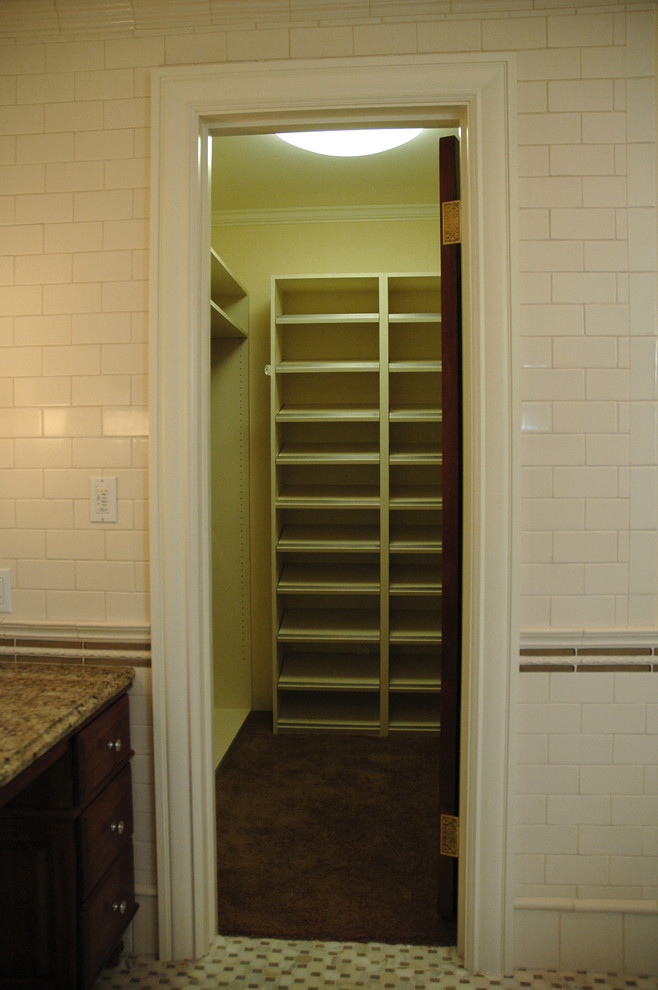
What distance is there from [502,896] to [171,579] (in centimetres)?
135

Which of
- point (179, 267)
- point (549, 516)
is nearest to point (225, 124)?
point (179, 267)

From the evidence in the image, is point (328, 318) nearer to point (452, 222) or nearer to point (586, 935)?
point (452, 222)

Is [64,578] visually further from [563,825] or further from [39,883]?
[563,825]

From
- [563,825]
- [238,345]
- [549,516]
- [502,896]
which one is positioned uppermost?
[238,345]

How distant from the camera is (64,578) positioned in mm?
1866

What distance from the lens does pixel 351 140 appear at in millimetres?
2654

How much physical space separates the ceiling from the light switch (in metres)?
1.80

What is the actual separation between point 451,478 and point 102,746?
128 cm

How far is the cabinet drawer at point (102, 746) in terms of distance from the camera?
1542mm

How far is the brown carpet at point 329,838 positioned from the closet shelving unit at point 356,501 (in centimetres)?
27

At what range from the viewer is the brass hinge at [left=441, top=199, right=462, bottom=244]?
190 centimetres

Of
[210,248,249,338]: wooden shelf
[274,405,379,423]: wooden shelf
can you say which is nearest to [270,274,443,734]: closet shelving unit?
[274,405,379,423]: wooden shelf

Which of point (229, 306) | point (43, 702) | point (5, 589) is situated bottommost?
point (43, 702)

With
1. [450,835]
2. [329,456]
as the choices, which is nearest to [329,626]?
[329,456]
